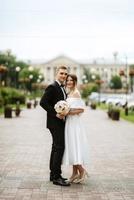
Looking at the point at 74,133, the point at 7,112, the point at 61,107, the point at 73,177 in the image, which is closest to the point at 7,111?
the point at 7,112

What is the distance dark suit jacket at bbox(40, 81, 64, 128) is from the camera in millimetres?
8191

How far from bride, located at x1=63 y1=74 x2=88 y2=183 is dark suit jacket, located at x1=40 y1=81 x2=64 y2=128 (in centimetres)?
18

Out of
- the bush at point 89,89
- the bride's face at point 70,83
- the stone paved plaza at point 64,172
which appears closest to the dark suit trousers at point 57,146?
the stone paved plaza at point 64,172

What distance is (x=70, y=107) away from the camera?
26.9 ft

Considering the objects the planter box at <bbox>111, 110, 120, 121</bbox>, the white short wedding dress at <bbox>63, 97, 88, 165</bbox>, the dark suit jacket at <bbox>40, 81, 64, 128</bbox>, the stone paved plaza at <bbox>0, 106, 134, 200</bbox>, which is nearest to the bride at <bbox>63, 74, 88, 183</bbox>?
the white short wedding dress at <bbox>63, 97, 88, 165</bbox>

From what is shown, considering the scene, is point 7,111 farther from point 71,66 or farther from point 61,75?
point 71,66

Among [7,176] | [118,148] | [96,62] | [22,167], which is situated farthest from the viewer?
[96,62]

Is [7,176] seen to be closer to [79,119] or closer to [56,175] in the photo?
[56,175]

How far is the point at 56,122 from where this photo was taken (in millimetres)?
8203

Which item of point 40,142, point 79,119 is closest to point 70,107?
point 79,119

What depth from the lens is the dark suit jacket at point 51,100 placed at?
8.19m

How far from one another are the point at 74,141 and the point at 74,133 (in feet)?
0.44

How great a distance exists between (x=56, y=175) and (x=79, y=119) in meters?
1.01

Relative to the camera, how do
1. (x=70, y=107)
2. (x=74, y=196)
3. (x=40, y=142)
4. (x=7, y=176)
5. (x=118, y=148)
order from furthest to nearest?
(x=40, y=142)
(x=118, y=148)
(x=7, y=176)
(x=70, y=107)
(x=74, y=196)
